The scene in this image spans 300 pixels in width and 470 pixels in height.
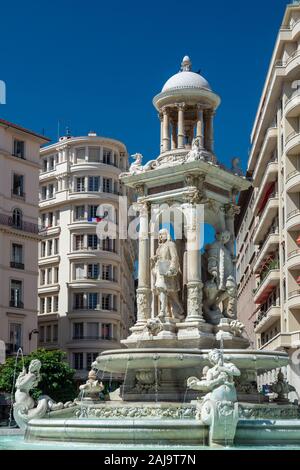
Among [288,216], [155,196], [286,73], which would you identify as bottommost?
[155,196]

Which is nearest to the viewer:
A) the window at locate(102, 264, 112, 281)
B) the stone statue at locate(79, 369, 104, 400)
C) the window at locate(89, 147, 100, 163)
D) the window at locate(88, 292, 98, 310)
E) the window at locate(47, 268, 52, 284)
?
the stone statue at locate(79, 369, 104, 400)

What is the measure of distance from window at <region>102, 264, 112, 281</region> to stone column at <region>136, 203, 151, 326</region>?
2365 inches

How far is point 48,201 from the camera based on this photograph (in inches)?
3595

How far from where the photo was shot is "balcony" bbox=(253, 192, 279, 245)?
65.2 metres

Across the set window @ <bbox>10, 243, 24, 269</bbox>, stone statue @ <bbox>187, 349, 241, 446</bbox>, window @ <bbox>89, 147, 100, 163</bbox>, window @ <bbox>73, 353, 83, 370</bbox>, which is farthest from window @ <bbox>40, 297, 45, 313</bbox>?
stone statue @ <bbox>187, 349, 241, 446</bbox>

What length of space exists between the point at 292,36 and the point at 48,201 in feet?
131

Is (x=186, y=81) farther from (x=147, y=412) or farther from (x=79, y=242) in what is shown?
(x=79, y=242)

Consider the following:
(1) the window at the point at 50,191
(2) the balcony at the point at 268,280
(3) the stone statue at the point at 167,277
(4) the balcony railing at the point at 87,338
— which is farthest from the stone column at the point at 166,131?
(1) the window at the point at 50,191

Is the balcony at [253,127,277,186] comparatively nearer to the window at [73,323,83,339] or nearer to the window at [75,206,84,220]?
the window at [75,206,84,220]

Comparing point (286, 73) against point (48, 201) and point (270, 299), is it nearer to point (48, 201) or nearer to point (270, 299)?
point (270, 299)

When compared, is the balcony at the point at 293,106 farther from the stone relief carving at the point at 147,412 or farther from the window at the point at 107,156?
the stone relief carving at the point at 147,412

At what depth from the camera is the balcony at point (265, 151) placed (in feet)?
215

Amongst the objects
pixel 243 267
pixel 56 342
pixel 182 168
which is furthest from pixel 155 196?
pixel 243 267

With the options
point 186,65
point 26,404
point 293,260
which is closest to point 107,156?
point 293,260
